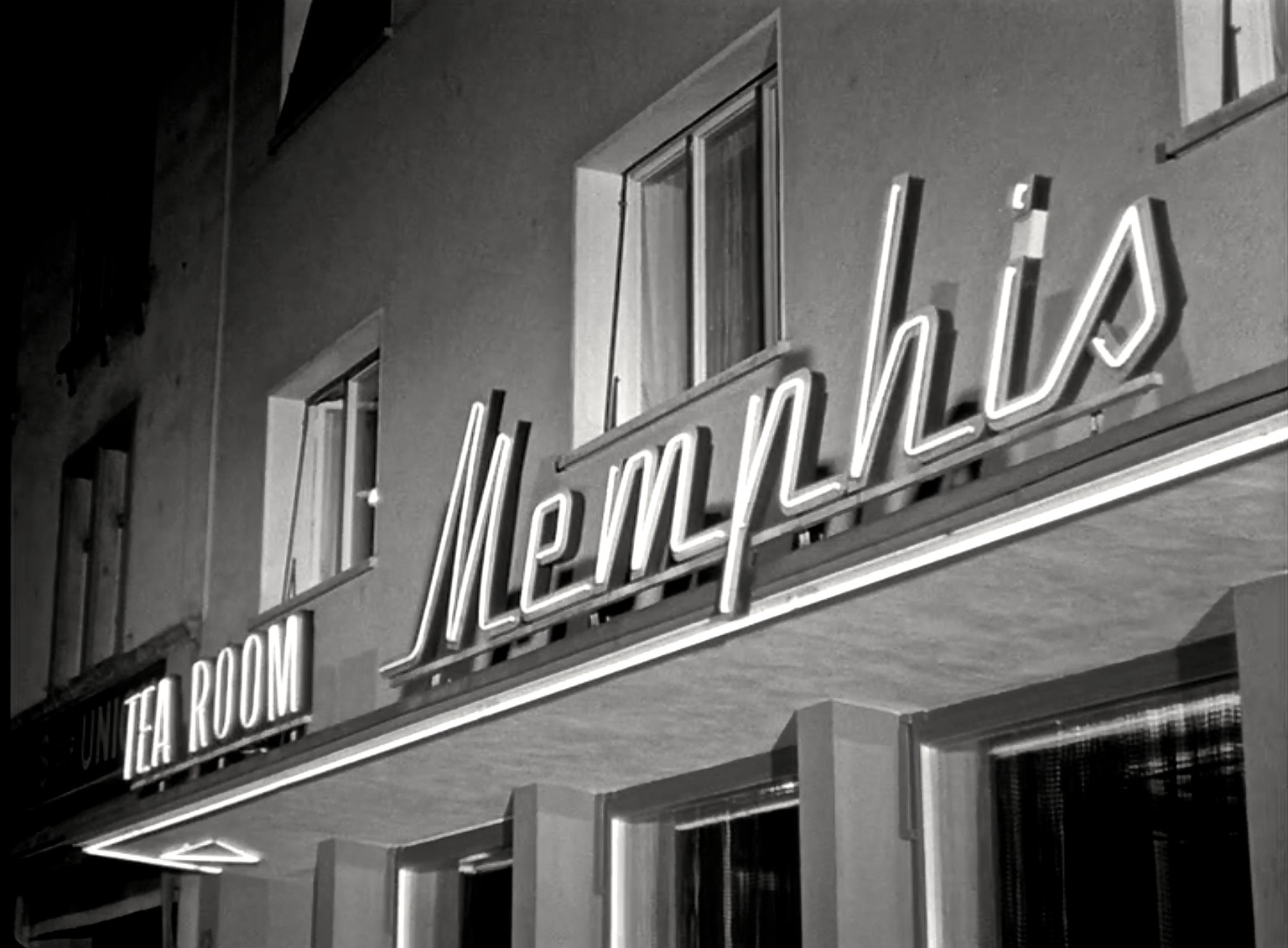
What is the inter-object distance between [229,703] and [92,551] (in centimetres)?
687

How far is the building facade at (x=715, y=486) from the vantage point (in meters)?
8.73

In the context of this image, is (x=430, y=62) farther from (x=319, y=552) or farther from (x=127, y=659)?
(x=127, y=659)

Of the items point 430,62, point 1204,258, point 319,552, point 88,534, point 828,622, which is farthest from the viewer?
point 88,534

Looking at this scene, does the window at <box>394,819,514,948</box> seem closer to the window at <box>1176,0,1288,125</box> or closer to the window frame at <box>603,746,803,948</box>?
the window frame at <box>603,746,803,948</box>

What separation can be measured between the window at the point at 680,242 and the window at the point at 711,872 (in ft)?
6.94

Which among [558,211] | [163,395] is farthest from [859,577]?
[163,395]

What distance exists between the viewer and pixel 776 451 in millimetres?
9953

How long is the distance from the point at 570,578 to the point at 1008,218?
3.69 m

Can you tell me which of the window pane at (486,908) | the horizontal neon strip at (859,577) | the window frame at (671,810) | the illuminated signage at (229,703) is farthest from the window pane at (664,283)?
the window pane at (486,908)

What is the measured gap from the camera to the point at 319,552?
16609mm

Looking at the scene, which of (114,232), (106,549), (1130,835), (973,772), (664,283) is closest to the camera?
(1130,835)

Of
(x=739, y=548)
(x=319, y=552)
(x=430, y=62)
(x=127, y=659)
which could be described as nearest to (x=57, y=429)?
(x=127, y=659)

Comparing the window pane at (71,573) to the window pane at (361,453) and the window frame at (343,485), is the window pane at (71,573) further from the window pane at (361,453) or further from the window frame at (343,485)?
the window pane at (361,453)

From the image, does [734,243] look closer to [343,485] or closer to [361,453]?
[361,453]
